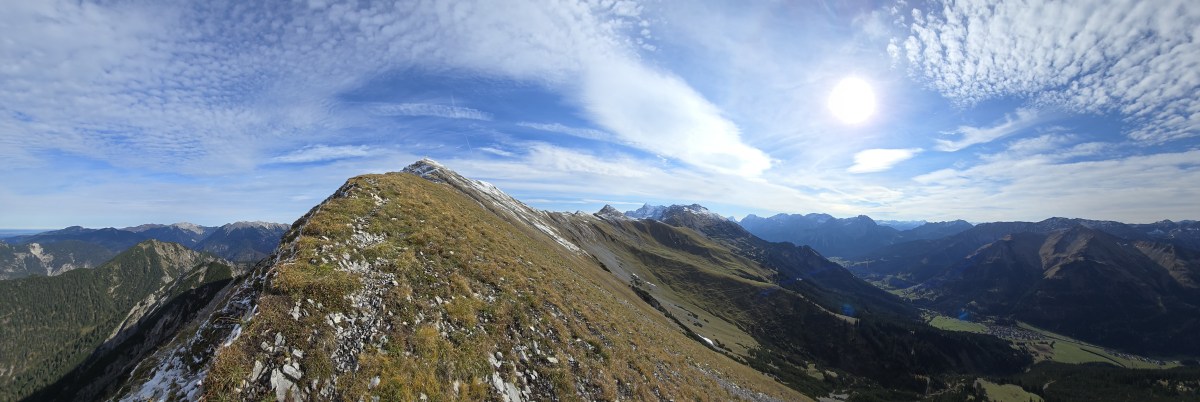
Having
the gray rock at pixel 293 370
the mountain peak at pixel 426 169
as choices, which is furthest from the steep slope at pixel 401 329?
the mountain peak at pixel 426 169

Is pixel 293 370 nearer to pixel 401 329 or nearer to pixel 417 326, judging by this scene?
pixel 401 329

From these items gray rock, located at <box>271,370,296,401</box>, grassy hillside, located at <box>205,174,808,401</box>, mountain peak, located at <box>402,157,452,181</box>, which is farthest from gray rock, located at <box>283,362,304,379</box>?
mountain peak, located at <box>402,157,452,181</box>

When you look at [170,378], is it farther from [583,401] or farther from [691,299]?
[691,299]

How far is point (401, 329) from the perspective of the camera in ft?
57.2

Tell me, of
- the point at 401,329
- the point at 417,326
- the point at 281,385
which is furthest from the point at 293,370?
the point at 417,326

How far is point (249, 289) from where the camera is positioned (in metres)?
16.3

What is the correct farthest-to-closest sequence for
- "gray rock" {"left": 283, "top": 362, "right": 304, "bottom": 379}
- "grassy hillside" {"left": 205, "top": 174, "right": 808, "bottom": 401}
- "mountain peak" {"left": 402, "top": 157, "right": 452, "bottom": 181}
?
"mountain peak" {"left": 402, "top": 157, "right": 452, "bottom": 181} → "grassy hillside" {"left": 205, "top": 174, "right": 808, "bottom": 401} → "gray rock" {"left": 283, "top": 362, "right": 304, "bottom": 379}

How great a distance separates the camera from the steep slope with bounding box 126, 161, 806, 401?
43.5ft

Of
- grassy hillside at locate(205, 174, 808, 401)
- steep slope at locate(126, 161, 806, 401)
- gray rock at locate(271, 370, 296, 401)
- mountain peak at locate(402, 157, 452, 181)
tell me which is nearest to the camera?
gray rock at locate(271, 370, 296, 401)

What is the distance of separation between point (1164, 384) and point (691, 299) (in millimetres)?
205969

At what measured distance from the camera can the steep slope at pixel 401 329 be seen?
1325 centimetres

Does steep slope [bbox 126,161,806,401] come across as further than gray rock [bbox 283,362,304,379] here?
Yes

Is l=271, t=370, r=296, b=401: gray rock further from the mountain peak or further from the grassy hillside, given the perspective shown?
the mountain peak

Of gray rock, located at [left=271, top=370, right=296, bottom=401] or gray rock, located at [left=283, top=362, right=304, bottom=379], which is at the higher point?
gray rock, located at [left=283, top=362, right=304, bottom=379]
